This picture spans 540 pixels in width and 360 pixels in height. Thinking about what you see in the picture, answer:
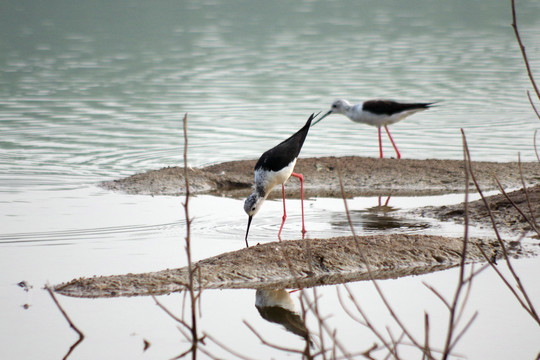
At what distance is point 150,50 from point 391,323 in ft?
77.3

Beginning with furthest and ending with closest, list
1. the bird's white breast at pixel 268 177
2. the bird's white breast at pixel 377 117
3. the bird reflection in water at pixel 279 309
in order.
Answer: the bird's white breast at pixel 377 117
the bird's white breast at pixel 268 177
the bird reflection in water at pixel 279 309

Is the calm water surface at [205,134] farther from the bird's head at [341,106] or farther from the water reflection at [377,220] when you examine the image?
the bird's head at [341,106]

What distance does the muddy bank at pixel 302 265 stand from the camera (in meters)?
5.81

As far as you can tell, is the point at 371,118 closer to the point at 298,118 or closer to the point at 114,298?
the point at 298,118

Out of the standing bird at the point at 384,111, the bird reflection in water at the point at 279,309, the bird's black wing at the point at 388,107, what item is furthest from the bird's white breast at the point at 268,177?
the bird's black wing at the point at 388,107

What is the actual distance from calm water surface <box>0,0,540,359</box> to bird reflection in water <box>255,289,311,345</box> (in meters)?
0.10

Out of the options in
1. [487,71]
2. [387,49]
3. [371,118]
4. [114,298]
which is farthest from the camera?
[387,49]

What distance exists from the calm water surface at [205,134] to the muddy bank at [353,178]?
20.6 inches

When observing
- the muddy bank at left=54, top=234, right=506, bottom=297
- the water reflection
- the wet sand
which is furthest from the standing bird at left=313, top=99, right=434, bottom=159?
the muddy bank at left=54, top=234, right=506, bottom=297

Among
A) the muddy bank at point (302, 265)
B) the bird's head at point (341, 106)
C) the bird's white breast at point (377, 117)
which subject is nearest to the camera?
the muddy bank at point (302, 265)

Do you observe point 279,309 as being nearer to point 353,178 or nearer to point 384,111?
point 353,178

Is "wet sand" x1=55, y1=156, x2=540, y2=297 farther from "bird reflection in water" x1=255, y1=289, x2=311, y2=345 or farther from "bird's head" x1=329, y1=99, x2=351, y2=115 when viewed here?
"bird's head" x1=329, y1=99, x2=351, y2=115

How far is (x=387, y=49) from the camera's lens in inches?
1055

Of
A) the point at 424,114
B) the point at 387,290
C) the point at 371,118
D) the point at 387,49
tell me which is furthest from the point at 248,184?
the point at 387,49
